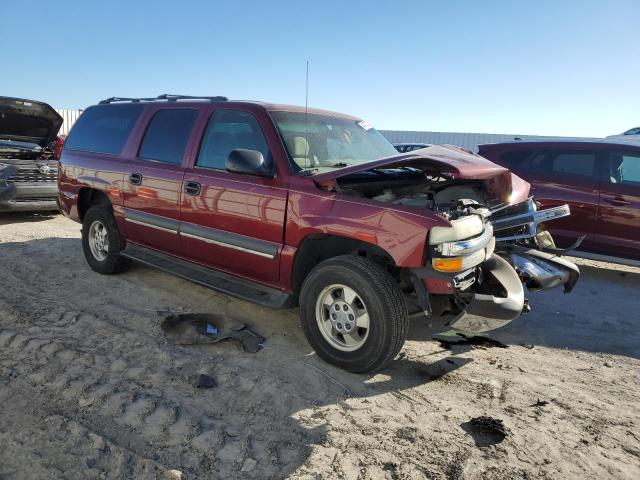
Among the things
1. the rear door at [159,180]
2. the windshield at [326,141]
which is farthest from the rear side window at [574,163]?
the rear door at [159,180]

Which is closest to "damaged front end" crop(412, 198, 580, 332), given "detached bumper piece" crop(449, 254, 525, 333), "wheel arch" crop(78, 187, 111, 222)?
"detached bumper piece" crop(449, 254, 525, 333)

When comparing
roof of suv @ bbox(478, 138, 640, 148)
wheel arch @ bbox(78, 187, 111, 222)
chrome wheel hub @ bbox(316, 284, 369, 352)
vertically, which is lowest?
chrome wheel hub @ bbox(316, 284, 369, 352)

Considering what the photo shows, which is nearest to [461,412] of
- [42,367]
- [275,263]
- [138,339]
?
[275,263]

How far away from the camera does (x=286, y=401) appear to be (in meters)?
3.00

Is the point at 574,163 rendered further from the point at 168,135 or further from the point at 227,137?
the point at 168,135

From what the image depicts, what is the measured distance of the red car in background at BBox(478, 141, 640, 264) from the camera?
20.0 ft

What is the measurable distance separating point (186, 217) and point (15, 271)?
2.41 meters

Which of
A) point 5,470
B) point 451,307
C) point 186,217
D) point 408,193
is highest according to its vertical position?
point 408,193

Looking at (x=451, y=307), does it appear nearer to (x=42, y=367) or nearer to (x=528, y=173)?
(x=42, y=367)

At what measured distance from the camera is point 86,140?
565 centimetres

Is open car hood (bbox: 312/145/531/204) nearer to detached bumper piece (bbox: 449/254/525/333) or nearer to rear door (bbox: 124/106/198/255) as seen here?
detached bumper piece (bbox: 449/254/525/333)

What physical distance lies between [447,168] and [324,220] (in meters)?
0.93

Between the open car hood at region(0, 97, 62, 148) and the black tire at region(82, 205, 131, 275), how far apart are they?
12.7ft

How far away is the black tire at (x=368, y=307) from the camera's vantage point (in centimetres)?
313
